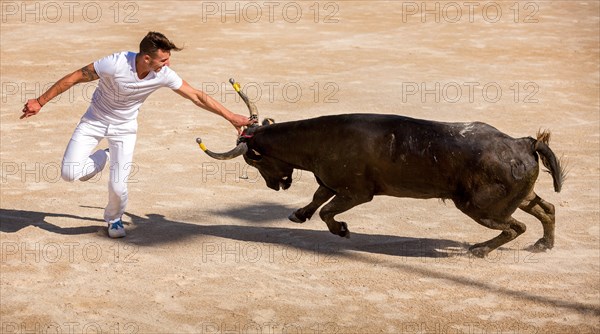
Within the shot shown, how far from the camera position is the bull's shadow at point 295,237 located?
10.6 metres

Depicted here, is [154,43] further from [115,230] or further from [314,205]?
[314,205]

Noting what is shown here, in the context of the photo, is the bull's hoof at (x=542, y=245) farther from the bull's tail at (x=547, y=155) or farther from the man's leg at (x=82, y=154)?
the man's leg at (x=82, y=154)

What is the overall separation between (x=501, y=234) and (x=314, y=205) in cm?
193

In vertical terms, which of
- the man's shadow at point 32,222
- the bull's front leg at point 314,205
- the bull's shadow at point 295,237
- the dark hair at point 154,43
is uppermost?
the dark hair at point 154,43

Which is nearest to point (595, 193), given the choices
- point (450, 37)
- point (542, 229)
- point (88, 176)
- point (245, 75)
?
point (542, 229)

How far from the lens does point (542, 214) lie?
34.2 feet

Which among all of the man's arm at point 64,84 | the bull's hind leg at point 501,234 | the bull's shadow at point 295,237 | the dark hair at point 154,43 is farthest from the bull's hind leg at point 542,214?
the man's arm at point 64,84

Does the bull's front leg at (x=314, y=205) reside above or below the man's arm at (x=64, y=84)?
below

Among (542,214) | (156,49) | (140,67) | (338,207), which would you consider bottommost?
(542,214)

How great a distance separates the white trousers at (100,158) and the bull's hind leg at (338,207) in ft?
6.75

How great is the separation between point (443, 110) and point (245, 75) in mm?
3771

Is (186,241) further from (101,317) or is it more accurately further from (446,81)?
(446,81)

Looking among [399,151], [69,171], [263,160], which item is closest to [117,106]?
[69,171]

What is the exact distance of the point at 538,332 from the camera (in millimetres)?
8711
